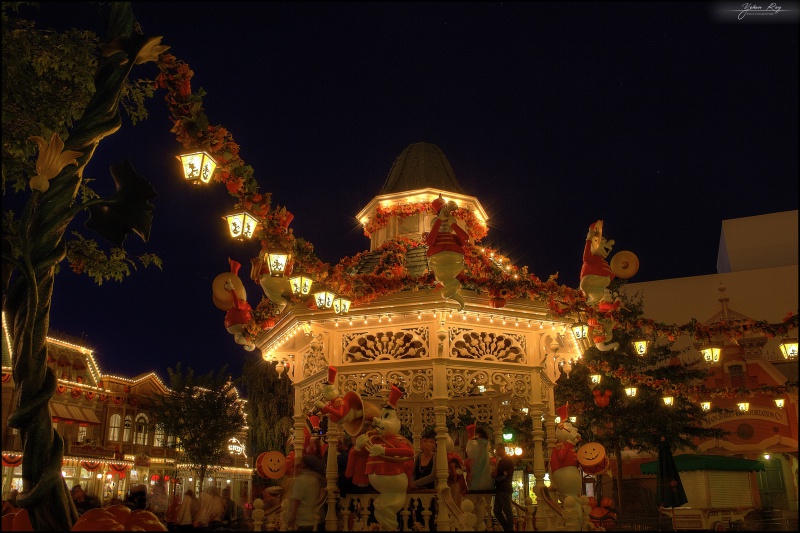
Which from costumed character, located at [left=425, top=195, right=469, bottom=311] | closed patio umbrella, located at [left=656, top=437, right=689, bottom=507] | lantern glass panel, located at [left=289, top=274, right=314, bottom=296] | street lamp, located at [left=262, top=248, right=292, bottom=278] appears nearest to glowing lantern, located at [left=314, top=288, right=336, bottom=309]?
lantern glass panel, located at [left=289, top=274, right=314, bottom=296]

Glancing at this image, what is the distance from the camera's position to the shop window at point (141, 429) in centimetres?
3627

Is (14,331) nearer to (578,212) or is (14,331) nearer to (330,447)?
(330,447)

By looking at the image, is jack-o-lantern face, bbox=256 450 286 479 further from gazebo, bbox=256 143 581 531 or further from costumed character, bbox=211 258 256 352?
costumed character, bbox=211 258 256 352

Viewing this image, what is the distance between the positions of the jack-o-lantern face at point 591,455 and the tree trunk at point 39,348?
824 cm

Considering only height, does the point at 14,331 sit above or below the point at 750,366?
below

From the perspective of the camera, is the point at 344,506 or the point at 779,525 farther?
the point at 779,525

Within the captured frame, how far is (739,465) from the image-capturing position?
2027 centimetres

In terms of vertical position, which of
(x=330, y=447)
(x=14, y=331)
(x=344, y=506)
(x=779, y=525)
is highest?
(x=14, y=331)

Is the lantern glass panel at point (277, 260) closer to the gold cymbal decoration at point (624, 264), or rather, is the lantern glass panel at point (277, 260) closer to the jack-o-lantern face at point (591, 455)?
the gold cymbal decoration at point (624, 264)

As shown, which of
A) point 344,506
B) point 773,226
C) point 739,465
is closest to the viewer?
point 344,506

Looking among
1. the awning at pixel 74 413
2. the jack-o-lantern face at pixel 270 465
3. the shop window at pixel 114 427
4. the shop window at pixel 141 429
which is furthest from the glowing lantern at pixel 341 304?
the shop window at pixel 141 429

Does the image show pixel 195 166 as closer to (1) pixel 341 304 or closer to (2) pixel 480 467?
(1) pixel 341 304

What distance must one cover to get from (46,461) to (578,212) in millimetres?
36281

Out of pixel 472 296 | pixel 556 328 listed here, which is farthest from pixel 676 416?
pixel 472 296
